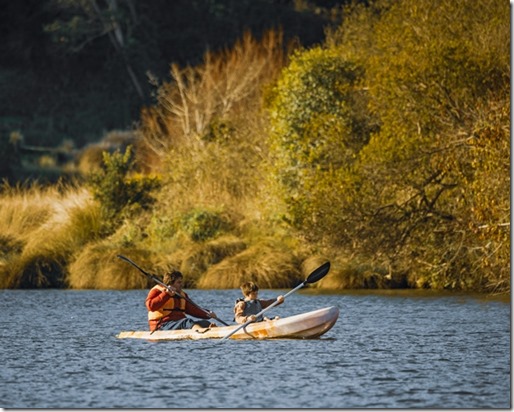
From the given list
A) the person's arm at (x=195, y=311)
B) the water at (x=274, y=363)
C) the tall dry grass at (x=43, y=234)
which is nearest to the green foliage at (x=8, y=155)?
the tall dry grass at (x=43, y=234)

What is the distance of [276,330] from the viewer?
68.6ft

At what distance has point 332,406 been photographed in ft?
49.7

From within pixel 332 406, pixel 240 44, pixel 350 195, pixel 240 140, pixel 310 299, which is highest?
pixel 240 44

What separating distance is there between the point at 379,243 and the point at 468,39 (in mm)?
4499

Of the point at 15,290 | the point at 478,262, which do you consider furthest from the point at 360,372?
the point at 15,290

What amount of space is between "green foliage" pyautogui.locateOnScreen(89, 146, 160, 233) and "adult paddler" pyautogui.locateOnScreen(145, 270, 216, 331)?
13.4m

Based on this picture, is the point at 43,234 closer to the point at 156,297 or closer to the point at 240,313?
the point at 156,297

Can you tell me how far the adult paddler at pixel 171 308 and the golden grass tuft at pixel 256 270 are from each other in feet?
30.0

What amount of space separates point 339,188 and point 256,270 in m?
3.16

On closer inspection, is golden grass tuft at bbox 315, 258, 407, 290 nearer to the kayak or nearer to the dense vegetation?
the dense vegetation

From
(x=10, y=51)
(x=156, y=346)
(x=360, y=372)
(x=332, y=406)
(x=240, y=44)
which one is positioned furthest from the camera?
(x=10, y=51)

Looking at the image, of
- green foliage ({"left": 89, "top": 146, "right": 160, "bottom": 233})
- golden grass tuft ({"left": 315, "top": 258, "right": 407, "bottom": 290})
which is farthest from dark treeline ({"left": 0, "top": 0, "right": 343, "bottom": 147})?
golden grass tuft ({"left": 315, "top": 258, "right": 407, "bottom": 290})

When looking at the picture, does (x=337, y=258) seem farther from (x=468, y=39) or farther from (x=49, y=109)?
(x=49, y=109)

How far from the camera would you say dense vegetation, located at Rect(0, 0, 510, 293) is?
28344mm
